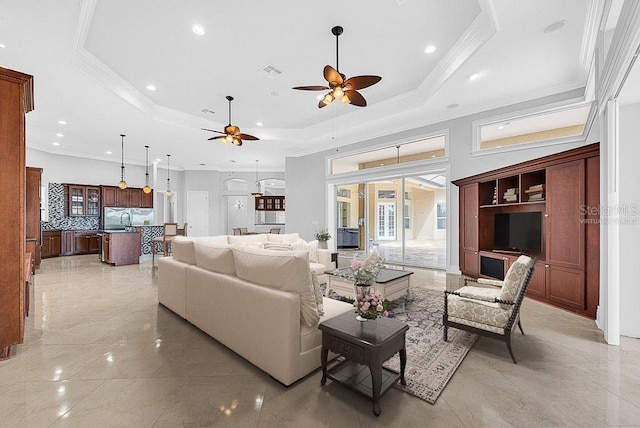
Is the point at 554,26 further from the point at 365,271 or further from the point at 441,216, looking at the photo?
the point at 441,216

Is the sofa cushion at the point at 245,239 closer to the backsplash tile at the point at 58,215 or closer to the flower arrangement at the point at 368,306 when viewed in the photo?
the flower arrangement at the point at 368,306

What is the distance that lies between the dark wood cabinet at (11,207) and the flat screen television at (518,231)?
6.53 meters

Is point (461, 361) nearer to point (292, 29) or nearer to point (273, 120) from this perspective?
point (292, 29)

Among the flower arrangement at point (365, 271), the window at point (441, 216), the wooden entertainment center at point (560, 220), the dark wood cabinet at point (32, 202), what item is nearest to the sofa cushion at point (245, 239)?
the flower arrangement at point (365, 271)

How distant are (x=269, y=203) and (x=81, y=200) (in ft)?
22.0

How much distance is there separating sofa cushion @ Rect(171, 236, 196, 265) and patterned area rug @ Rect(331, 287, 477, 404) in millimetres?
2534

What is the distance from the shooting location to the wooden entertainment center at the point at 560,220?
3514 millimetres

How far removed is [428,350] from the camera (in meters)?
2.69

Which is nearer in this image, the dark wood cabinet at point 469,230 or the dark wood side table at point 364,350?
the dark wood side table at point 364,350

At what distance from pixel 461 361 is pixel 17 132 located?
15.1ft

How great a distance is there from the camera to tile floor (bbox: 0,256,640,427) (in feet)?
5.97

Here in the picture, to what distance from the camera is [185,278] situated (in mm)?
3393

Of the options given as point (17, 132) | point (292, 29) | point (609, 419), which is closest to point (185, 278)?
point (17, 132)

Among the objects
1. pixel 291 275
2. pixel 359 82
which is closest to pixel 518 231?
pixel 359 82
